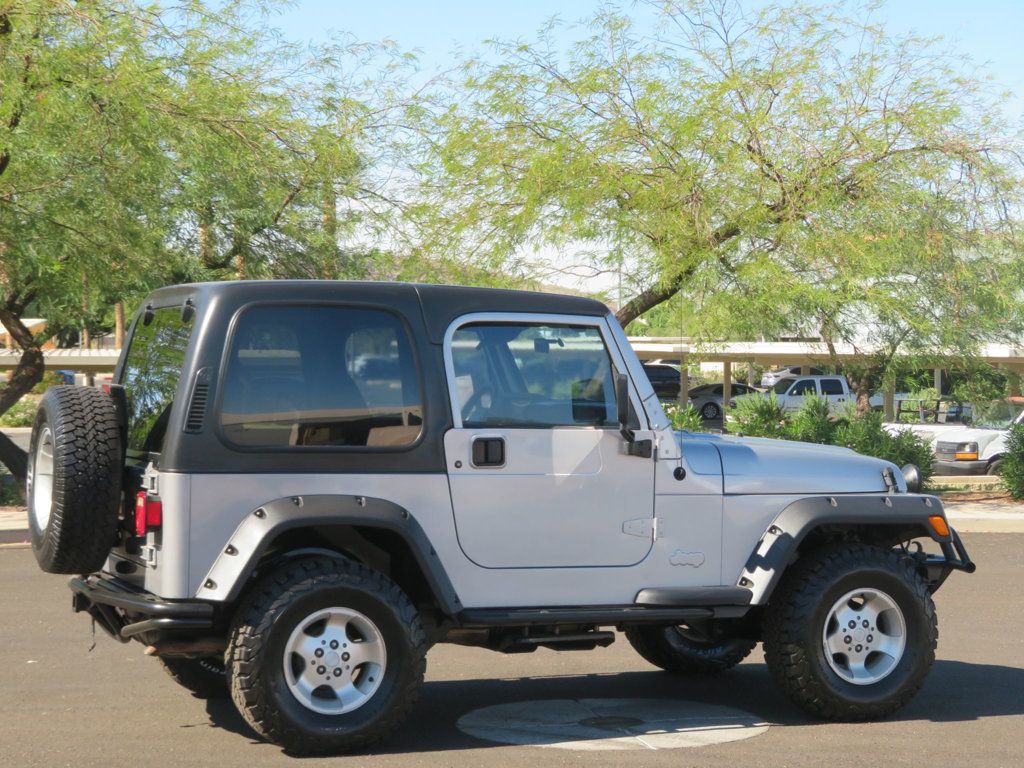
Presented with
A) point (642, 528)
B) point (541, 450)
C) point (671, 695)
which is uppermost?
point (541, 450)

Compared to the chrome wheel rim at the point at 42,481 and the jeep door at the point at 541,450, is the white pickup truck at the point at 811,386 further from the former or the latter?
the chrome wheel rim at the point at 42,481

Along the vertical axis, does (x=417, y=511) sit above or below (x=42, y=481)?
below

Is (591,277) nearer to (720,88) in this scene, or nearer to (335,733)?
(720,88)

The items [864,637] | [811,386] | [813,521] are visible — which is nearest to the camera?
[813,521]

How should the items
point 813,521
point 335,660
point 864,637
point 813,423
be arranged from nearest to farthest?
point 335,660 < point 813,521 < point 864,637 < point 813,423

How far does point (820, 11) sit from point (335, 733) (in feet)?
54.6

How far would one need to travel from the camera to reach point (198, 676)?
6934 millimetres

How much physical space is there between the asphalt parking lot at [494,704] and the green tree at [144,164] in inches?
280

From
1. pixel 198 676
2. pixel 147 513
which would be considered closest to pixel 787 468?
pixel 147 513

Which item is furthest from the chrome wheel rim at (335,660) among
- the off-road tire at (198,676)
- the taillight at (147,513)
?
the off-road tire at (198,676)

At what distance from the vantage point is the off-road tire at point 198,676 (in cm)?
686

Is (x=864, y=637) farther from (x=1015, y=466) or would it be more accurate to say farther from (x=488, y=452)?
(x=1015, y=466)

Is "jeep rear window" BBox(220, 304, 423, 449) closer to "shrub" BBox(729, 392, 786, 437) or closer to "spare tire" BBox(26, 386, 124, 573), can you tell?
"spare tire" BBox(26, 386, 124, 573)

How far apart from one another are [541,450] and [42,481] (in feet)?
7.41
